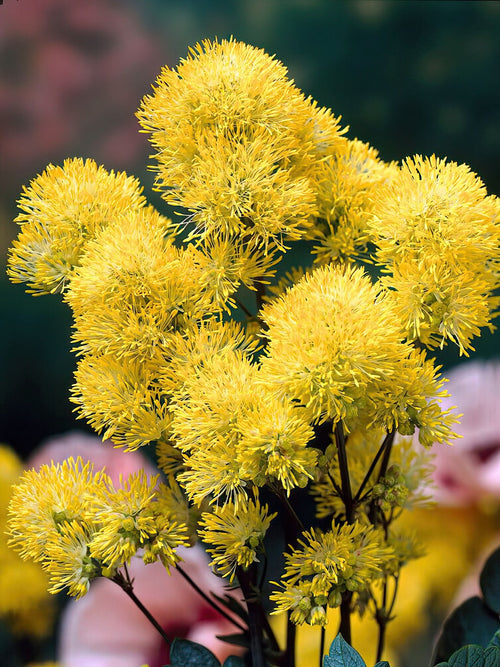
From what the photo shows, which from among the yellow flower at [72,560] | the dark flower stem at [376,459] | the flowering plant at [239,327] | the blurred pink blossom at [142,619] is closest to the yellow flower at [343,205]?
the flowering plant at [239,327]

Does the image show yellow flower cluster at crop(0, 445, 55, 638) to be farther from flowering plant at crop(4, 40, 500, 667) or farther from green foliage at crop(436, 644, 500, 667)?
green foliage at crop(436, 644, 500, 667)

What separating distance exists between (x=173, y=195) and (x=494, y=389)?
498 millimetres

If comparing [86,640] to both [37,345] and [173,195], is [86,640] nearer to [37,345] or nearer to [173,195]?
[37,345]

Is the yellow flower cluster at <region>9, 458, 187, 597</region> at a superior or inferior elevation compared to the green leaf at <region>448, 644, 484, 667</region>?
superior

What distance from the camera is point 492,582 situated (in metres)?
0.54

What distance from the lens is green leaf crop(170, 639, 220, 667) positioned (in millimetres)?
451

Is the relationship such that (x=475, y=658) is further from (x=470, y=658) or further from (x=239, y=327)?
(x=239, y=327)

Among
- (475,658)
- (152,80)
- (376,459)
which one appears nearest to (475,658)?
(475,658)

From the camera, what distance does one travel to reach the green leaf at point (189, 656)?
451mm

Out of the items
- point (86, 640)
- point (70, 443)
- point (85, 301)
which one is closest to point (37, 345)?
point (70, 443)

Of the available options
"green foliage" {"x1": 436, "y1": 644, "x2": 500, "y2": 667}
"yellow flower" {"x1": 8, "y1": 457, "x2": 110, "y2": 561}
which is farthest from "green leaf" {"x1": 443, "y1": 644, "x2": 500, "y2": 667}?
"yellow flower" {"x1": 8, "y1": 457, "x2": 110, "y2": 561}

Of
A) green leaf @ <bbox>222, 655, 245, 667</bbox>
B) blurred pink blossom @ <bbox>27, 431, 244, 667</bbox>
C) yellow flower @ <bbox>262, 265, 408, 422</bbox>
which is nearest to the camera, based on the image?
yellow flower @ <bbox>262, 265, 408, 422</bbox>

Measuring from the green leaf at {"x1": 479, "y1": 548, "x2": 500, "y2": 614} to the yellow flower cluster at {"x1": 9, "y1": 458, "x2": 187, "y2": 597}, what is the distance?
244 millimetres

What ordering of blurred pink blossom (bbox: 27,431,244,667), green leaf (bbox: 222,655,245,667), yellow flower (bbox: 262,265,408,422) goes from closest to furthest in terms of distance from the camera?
yellow flower (bbox: 262,265,408,422) → green leaf (bbox: 222,655,245,667) → blurred pink blossom (bbox: 27,431,244,667)
